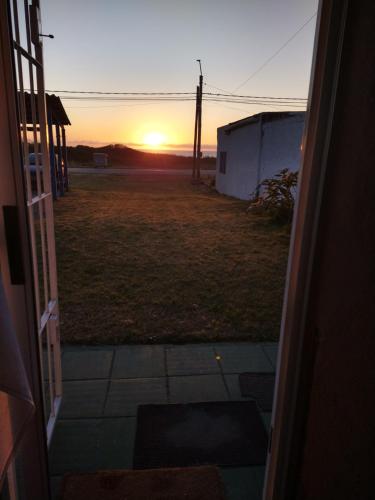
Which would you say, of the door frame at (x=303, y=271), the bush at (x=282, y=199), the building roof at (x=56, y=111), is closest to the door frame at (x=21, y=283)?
the door frame at (x=303, y=271)

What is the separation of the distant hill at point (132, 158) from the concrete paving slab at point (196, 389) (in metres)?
39.6

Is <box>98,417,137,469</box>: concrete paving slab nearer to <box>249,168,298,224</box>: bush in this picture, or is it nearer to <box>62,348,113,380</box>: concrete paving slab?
<box>62,348,113,380</box>: concrete paving slab

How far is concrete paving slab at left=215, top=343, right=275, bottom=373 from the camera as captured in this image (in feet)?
10.1

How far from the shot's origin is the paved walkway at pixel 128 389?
2.11m

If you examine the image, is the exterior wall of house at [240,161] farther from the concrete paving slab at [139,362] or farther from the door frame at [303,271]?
the door frame at [303,271]

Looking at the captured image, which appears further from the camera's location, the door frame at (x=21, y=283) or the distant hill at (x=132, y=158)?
the distant hill at (x=132, y=158)

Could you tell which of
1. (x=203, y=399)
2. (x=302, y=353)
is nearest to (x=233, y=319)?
(x=203, y=399)

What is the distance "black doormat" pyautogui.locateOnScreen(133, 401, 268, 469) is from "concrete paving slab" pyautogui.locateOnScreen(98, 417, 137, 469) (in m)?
0.04

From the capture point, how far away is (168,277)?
5.23 metres

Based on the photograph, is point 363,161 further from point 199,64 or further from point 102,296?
point 199,64

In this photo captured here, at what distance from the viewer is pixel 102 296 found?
4520mm

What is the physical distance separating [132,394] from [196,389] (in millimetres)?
514

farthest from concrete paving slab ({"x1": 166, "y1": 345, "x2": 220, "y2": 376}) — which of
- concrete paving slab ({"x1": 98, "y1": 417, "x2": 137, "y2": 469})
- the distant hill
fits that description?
→ the distant hill

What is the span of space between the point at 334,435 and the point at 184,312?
2987 millimetres
